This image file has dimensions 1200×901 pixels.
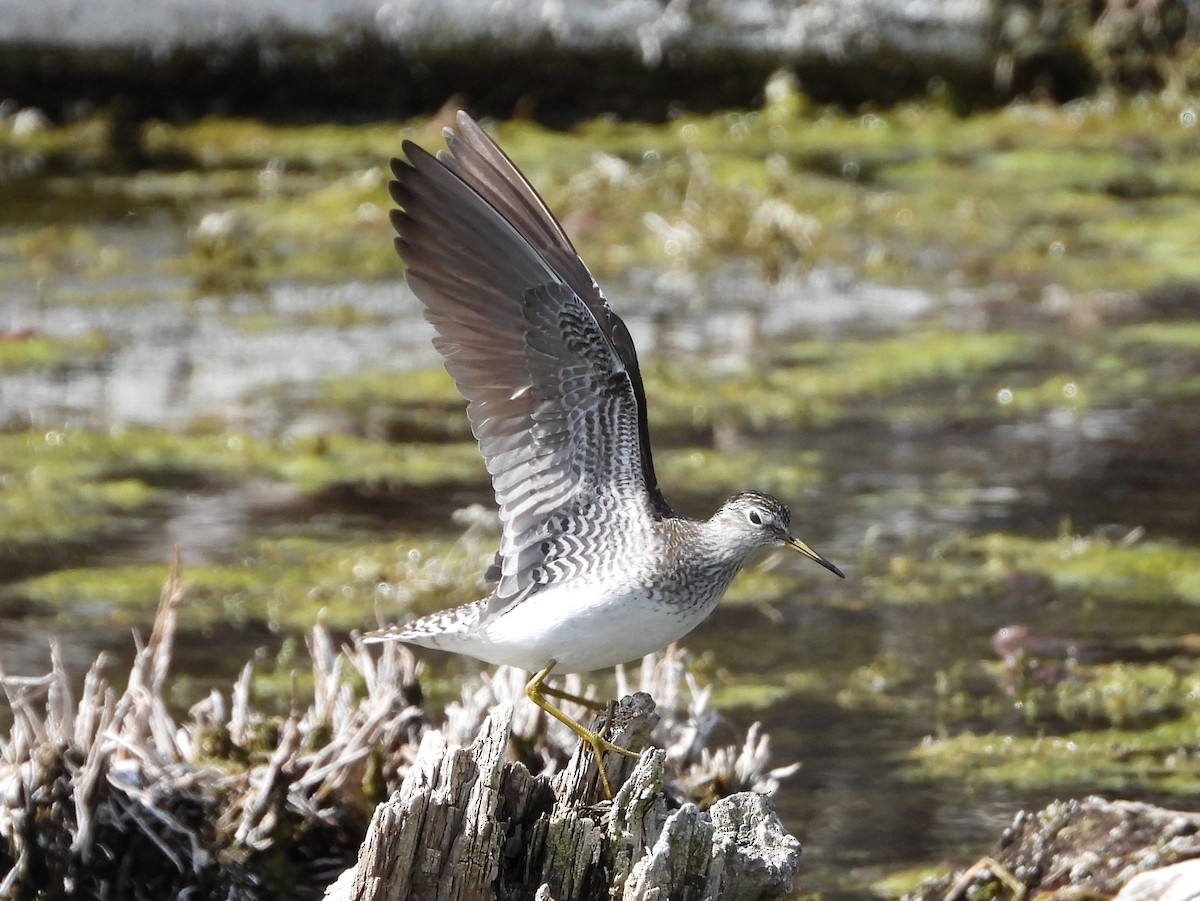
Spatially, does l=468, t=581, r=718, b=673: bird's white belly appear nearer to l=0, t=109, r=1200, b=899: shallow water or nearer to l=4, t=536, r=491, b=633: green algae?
l=0, t=109, r=1200, b=899: shallow water

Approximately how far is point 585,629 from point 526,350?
676 millimetres

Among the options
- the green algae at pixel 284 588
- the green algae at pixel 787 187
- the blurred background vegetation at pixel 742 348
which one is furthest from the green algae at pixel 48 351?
the green algae at pixel 284 588

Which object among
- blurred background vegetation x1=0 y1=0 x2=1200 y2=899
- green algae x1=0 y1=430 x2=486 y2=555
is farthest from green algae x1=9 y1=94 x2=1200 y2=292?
green algae x1=0 y1=430 x2=486 y2=555

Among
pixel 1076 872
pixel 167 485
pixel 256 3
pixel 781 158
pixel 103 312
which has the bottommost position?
pixel 1076 872

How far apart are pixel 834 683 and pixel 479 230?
2.47 metres

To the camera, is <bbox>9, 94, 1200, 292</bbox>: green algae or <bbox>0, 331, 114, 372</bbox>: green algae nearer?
<bbox>0, 331, 114, 372</bbox>: green algae

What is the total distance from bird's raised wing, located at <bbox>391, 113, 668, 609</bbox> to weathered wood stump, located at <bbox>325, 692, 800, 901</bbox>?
0.93 meters

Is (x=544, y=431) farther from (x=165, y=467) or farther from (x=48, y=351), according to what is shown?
(x=48, y=351)

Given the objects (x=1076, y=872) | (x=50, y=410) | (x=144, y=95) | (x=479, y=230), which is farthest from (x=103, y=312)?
(x=1076, y=872)

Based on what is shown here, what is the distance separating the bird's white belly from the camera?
4633 millimetres

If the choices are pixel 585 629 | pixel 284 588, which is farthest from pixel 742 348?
pixel 585 629

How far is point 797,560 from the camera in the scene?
7836 mm

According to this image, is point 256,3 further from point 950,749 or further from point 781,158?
point 950,749

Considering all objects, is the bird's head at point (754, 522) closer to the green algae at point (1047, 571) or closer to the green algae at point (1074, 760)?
the green algae at point (1074, 760)
